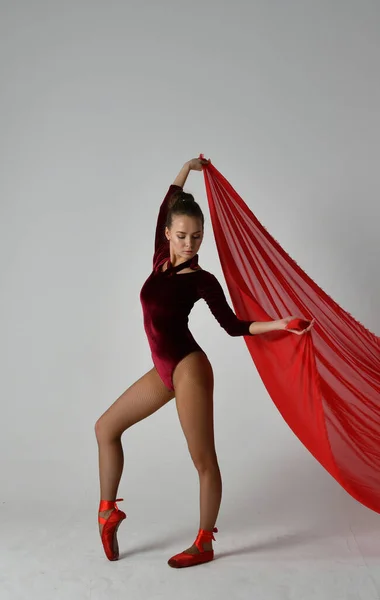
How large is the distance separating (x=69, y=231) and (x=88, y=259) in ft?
0.90

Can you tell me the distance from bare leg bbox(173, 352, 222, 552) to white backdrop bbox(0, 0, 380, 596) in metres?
1.20

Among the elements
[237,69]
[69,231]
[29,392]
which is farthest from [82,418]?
[237,69]

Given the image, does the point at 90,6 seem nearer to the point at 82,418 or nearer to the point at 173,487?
the point at 82,418

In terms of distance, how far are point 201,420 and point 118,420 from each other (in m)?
0.47

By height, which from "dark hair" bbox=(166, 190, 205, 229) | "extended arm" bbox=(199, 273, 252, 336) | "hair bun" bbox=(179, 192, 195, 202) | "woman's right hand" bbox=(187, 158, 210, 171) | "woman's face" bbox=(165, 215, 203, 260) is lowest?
"extended arm" bbox=(199, 273, 252, 336)

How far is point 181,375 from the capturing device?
12.3 feet

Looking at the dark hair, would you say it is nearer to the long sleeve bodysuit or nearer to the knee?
the long sleeve bodysuit

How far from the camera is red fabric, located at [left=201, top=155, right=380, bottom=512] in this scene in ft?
12.0

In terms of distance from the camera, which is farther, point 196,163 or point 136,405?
point 196,163

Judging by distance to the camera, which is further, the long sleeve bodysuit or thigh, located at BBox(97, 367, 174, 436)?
thigh, located at BBox(97, 367, 174, 436)

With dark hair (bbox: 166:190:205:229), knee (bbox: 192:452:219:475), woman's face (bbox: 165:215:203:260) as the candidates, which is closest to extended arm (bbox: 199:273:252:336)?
woman's face (bbox: 165:215:203:260)

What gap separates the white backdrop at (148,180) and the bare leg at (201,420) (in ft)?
3.94

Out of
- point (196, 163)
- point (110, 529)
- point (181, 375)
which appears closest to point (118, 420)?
point (181, 375)

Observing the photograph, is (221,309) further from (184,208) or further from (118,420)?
(118,420)
